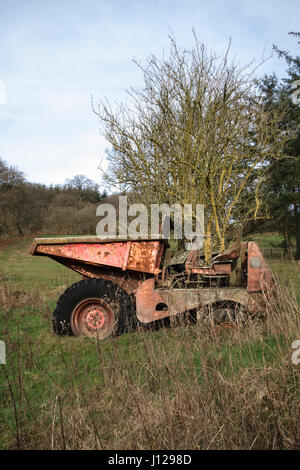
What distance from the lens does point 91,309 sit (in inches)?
169

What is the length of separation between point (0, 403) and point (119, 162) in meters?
8.36

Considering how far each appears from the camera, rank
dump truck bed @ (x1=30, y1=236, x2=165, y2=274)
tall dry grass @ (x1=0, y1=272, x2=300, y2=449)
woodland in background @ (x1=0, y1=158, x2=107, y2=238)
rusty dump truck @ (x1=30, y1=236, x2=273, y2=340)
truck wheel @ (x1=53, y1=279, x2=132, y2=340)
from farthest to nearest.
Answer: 1. woodland in background @ (x1=0, y1=158, x2=107, y2=238)
2. dump truck bed @ (x1=30, y1=236, x2=165, y2=274)
3. truck wheel @ (x1=53, y1=279, x2=132, y2=340)
4. rusty dump truck @ (x1=30, y1=236, x2=273, y2=340)
5. tall dry grass @ (x1=0, y1=272, x2=300, y2=449)

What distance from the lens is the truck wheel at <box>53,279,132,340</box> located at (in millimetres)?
4164

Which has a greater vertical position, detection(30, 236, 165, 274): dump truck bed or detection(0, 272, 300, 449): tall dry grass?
detection(30, 236, 165, 274): dump truck bed

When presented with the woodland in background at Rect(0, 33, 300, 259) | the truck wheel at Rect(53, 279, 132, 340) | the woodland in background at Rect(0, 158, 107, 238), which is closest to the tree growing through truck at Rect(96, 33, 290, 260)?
the woodland in background at Rect(0, 33, 300, 259)

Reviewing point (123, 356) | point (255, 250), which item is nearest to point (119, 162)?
point (255, 250)

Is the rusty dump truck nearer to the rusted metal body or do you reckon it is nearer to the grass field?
the rusted metal body

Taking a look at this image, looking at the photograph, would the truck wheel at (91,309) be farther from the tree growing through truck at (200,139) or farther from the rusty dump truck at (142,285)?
the tree growing through truck at (200,139)

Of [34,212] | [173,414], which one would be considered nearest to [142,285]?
[173,414]

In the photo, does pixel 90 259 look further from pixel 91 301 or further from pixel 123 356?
pixel 123 356

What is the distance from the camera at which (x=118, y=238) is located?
4.43 meters

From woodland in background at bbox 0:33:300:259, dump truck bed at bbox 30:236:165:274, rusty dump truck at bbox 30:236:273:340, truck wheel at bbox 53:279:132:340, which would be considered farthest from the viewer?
woodland in background at bbox 0:33:300:259

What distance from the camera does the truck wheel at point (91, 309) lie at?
4.16 meters
